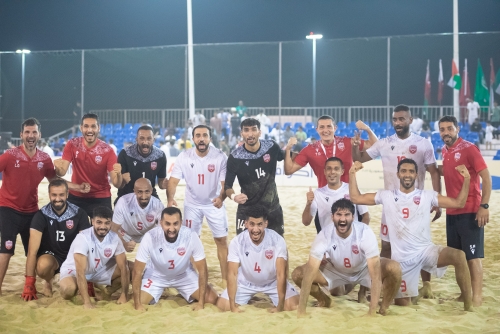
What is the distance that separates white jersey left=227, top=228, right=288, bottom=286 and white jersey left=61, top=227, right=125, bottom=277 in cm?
129

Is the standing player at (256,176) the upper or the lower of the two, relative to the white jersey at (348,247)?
upper

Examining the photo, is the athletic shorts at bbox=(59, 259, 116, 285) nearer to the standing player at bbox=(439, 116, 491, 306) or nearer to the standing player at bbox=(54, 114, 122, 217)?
the standing player at bbox=(54, 114, 122, 217)

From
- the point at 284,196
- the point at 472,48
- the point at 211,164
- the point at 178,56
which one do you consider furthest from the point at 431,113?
the point at 211,164

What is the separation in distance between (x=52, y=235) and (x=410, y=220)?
3.80 m

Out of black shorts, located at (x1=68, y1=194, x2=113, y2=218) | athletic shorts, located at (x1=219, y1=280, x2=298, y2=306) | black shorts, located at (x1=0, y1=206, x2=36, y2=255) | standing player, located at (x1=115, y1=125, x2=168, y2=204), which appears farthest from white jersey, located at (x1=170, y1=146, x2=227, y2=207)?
black shorts, located at (x1=0, y1=206, x2=36, y2=255)

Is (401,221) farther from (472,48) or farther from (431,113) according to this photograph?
(472,48)

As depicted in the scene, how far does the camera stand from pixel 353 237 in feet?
20.1

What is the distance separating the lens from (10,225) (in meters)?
6.94

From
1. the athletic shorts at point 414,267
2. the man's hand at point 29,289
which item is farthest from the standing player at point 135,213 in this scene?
the athletic shorts at point 414,267

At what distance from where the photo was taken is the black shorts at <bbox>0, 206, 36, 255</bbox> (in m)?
6.89

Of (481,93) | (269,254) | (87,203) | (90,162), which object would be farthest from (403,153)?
(481,93)

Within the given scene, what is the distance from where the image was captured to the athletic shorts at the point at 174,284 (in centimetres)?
652

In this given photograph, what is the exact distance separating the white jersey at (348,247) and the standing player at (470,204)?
43.6 inches

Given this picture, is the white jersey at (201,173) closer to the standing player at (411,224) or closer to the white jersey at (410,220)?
the standing player at (411,224)
